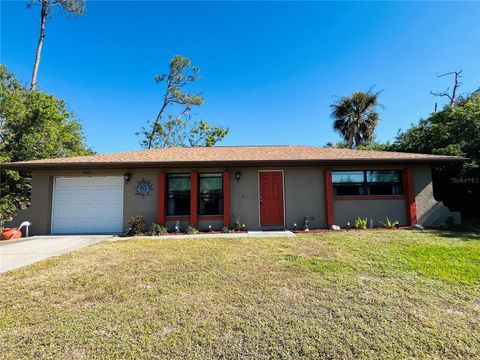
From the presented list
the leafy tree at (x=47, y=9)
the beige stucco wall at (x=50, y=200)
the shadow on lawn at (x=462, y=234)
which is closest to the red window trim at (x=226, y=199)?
the beige stucco wall at (x=50, y=200)

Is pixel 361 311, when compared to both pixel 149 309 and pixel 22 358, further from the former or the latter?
pixel 22 358

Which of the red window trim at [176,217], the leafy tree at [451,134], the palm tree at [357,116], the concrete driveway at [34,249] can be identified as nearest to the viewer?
the concrete driveway at [34,249]

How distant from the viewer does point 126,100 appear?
2019 cm

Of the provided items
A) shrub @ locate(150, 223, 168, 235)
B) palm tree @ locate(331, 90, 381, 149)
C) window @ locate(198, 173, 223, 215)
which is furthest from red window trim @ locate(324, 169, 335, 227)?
palm tree @ locate(331, 90, 381, 149)

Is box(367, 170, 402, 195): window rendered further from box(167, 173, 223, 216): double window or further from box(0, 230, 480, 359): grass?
box(167, 173, 223, 216): double window

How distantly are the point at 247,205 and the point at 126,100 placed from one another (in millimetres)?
16938

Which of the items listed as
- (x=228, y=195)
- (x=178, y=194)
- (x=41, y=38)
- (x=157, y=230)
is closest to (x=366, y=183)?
(x=228, y=195)

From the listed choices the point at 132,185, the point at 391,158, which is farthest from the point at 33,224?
the point at 391,158

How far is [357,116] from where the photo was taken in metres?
16.9

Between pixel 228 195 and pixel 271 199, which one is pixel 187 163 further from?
pixel 271 199

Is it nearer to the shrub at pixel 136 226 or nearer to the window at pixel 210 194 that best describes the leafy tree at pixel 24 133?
the shrub at pixel 136 226

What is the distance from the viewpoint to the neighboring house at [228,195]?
8.95 m

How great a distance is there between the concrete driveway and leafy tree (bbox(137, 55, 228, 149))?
16.9m

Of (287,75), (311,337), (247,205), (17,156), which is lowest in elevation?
(311,337)
